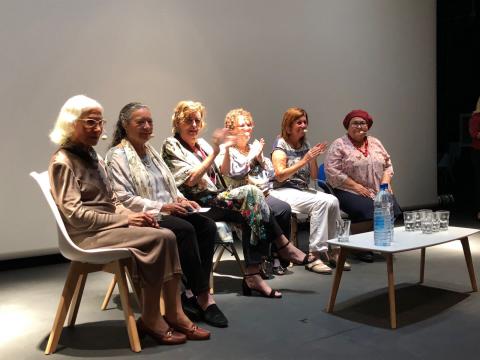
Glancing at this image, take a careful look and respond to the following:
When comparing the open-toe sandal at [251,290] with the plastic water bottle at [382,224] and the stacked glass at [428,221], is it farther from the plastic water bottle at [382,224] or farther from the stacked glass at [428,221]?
the stacked glass at [428,221]

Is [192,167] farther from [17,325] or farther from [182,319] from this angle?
[17,325]

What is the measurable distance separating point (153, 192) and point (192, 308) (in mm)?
686

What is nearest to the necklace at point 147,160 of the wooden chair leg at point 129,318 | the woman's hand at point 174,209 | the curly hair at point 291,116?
the woman's hand at point 174,209

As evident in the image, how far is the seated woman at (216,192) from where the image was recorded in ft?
11.6

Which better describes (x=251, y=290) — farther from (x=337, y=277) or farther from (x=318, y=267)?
(x=318, y=267)

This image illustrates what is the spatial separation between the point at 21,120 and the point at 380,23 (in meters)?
4.26

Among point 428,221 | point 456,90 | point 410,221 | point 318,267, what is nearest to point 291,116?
point 318,267

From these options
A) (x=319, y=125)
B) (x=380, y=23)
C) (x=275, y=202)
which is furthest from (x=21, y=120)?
(x=380, y=23)

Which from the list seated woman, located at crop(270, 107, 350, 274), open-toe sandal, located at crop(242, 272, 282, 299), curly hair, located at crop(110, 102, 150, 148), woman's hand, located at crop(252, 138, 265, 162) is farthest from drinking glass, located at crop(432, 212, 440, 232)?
curly hair, located at crop(110, 102, 150, 148)

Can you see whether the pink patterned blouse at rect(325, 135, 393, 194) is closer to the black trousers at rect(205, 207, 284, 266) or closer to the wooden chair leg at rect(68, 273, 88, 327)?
the black trousers at rect(205, 207, 284, 266)

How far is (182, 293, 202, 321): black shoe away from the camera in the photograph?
10.3 feet

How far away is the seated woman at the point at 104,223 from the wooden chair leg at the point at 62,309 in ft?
0.55

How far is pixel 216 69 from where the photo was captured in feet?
17.9

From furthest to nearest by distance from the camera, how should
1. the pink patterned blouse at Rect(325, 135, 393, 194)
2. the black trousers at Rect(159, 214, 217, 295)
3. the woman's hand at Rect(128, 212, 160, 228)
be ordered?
1. the pink patterned blouse at Rect(325, 135, 393, 194)
2. the black trousers at Rect(159, 214, 217, 295)
3. the woman's hand at Rect(128, 212, 160, 228)
